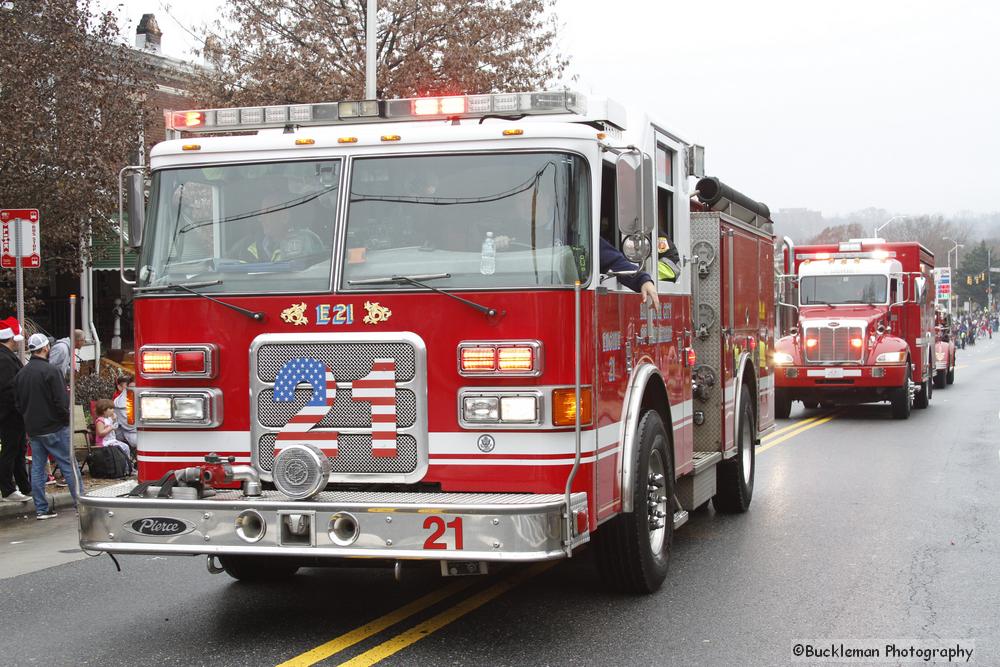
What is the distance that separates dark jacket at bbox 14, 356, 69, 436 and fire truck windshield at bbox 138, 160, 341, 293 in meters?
4.91

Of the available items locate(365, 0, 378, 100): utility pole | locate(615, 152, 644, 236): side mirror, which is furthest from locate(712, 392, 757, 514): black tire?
locate(365, 0, 378, 100): utility pole

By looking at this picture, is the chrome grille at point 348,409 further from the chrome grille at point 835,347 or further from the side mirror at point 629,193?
the chrome grille at point 835,347

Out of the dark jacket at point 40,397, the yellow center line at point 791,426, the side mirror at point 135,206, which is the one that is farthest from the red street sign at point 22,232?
the yellow center line at point 791,426

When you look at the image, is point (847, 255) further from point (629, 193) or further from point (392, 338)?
point (392, 338)

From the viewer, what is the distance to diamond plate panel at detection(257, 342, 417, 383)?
19.1 ft

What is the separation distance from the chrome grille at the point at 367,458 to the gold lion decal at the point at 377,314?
0.57 m

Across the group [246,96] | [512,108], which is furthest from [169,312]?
[246,96]

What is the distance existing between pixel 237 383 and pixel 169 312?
52 cm

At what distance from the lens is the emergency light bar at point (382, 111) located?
6254mm

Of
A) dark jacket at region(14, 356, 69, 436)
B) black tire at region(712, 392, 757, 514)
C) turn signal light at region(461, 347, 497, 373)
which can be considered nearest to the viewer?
turn signal light at region(461, 347, 497, 373)

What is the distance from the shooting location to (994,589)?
7.25m

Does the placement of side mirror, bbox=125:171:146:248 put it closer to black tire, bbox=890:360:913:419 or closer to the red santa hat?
the red santa hat

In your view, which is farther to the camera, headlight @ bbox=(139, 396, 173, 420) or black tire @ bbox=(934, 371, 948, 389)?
black tire @ bbox=(934, 371, 948, 389)

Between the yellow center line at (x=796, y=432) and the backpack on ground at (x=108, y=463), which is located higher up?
the backpack on ground at (x=108, y=463)
